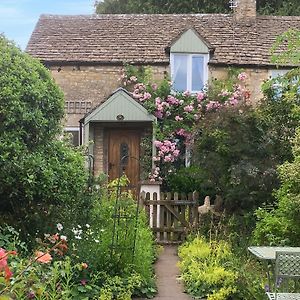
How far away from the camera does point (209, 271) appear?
8.90m

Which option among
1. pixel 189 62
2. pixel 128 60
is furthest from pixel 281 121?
pixel 128 60

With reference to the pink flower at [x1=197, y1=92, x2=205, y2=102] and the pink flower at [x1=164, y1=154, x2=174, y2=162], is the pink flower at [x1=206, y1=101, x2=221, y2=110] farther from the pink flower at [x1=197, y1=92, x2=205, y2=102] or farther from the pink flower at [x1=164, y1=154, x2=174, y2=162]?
the pink flower at [x1=164, y1=154, x2=174, y2=162]

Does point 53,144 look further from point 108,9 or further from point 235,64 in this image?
point 108,9

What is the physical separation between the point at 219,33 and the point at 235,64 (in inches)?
91.1

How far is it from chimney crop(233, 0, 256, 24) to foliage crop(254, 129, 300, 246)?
47.6ft

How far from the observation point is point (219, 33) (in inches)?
908

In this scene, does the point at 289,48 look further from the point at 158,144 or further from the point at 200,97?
the point at 200,97

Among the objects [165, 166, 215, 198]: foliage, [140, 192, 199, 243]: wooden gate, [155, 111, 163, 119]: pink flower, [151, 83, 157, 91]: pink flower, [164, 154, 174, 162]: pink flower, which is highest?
[151, 83, 157, 91]: pink flower

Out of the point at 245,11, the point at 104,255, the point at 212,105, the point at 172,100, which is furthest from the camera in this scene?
the point at 245,11

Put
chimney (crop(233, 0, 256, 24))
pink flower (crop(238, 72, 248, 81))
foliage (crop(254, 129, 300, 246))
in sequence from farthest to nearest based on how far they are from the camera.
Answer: chimney (crop(233, 0, 256, 24))
pink flower (crop(238, 72, 248, 81))
foliage (crop(254, 129, 300, 246))

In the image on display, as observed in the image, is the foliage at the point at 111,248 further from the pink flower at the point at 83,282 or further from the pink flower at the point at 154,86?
the pink flower at the point at 154,86

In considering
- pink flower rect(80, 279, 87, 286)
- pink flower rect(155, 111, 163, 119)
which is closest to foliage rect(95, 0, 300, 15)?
pink flower rect(155, 111, 163, 119)

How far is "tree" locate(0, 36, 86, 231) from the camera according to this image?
7902 mm

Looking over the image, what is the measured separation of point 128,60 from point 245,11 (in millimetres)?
5793
